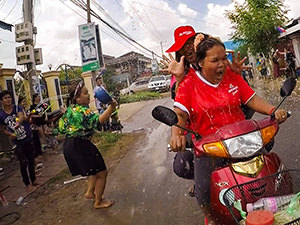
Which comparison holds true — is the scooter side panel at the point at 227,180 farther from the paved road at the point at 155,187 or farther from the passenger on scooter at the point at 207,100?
the paved road at the point at 155,187

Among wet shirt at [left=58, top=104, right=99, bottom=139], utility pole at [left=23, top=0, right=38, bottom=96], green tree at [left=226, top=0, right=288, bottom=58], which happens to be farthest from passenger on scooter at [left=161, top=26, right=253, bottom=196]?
green tree at [left=226, top=0, right=288, bottom=58]

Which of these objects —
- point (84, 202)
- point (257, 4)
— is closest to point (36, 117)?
point (84, 202)

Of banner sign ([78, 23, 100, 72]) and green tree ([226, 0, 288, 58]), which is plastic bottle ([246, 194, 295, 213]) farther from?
green tree ([226, 0, 288, 58])

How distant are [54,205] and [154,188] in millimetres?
1528

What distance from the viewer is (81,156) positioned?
369 cm

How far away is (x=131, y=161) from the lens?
621cm

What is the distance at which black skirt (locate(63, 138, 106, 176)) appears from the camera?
3.69m

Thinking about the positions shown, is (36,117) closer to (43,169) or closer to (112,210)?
Result: (43,169)

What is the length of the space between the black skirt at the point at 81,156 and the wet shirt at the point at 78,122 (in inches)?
4.0

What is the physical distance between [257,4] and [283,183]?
17.3 meters

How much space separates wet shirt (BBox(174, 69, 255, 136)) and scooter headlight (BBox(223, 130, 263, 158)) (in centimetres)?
43

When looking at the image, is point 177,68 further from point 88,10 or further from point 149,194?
point 88,10

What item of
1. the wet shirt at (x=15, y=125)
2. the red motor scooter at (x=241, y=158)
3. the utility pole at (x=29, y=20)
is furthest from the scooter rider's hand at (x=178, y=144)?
the utility pole at (x=29, y=20)

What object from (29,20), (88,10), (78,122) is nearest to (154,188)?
(78,122)
